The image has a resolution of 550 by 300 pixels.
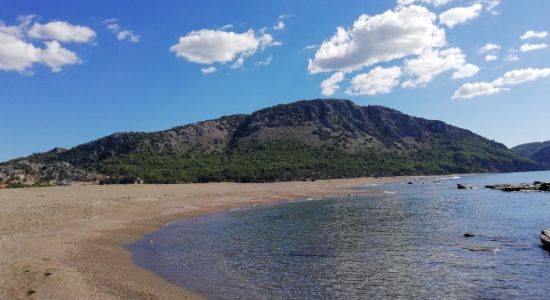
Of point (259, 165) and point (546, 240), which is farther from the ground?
point (259, 165)

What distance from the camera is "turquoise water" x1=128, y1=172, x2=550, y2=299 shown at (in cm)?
1975

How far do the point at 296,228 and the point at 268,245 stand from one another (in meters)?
8.95

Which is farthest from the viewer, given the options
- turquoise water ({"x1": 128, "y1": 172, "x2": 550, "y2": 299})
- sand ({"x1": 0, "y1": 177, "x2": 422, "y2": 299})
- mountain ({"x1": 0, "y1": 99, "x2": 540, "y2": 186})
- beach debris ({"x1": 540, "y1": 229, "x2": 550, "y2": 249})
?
mountain ({"x1": 0, "y1": 99, "x2": 540, "y2": 186})

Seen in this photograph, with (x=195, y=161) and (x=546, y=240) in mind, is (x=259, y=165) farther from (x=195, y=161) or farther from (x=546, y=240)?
(x=546, y=240)

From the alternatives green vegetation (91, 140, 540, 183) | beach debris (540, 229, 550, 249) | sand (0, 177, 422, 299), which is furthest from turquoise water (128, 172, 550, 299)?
green vegetation (91, 140, 540, 183)

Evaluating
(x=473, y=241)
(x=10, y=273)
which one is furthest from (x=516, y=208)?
(x=10, y=273)

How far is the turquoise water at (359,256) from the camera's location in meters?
19.8

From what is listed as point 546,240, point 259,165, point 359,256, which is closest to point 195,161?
point 259,165

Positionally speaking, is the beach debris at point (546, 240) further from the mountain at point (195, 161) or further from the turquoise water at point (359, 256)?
the mountain at point (195, 161)

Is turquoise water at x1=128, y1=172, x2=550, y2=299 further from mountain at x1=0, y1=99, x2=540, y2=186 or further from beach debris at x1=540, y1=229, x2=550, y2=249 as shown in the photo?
mountain at x1=0, y1=99, x2=540, y2=186

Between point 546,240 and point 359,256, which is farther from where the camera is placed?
point 546,240

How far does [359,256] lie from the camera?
26.8m

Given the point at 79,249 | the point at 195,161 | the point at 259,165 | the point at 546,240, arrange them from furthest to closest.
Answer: the point at 195,161
the point at 259,165
the point at 79,249
the point at 546,240

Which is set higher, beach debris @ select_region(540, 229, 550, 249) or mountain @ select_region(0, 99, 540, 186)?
mountain @ select_region(0, 99, 540, 186)
